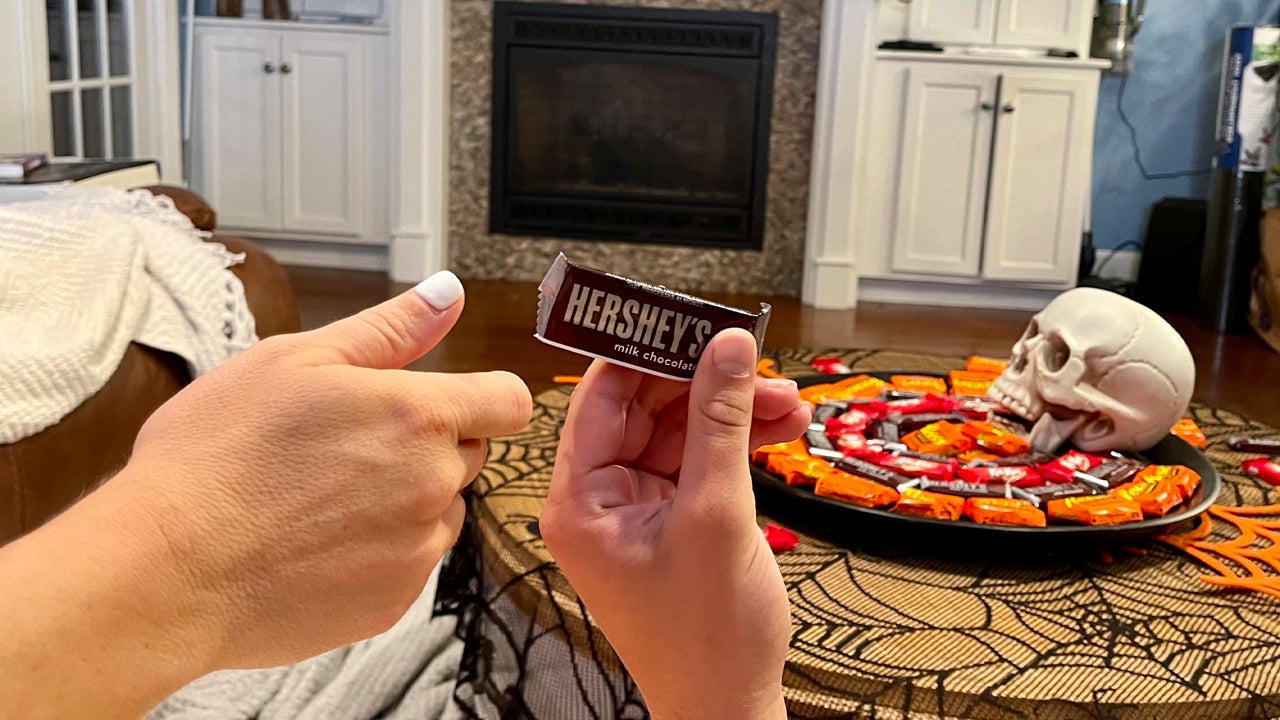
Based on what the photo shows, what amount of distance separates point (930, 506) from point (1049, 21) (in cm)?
322

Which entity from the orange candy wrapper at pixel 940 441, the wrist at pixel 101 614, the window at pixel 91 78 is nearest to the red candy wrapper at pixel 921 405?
the orange candy wrapper at pixel 940 441

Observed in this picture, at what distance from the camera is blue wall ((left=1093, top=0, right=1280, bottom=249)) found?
14.2ft

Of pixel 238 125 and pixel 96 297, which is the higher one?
pixel 238 125

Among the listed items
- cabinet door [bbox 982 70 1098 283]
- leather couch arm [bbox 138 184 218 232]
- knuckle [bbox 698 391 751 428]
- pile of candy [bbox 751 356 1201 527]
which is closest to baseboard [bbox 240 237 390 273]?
cabinet door [bbox 982 70 1098 283]

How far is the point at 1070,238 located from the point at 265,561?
3929 mm

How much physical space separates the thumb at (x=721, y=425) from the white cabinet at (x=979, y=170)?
11.9ft

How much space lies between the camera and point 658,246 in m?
4.43

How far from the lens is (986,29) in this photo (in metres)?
4.09

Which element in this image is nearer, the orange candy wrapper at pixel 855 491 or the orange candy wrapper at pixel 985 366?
the orange candy wrapper at pixel 855 491

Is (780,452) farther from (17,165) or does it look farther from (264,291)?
(17,165)

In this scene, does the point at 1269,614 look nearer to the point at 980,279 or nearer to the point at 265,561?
the point at 265,561

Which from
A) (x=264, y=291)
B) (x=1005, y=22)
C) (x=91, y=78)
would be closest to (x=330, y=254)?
(x=91, y=78)

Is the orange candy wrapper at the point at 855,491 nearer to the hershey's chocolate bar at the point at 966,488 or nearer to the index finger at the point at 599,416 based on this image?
the hershey's chocolate bar at the point at 966,488

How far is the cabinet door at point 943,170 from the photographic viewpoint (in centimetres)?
405
